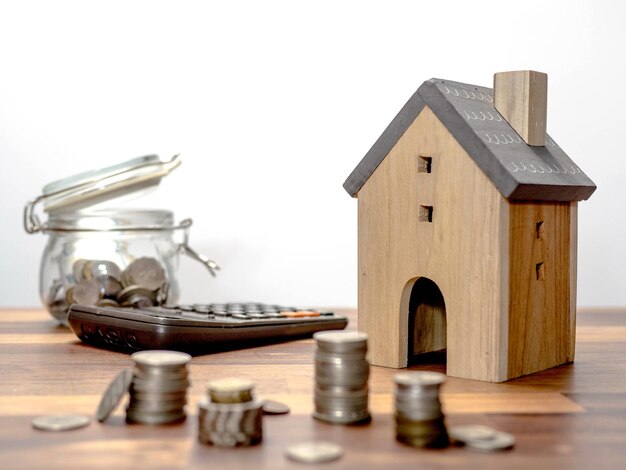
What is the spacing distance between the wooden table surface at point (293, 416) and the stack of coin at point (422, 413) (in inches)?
0.5

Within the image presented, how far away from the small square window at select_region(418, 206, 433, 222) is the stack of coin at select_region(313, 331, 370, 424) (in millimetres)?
281

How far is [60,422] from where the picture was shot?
794 mm

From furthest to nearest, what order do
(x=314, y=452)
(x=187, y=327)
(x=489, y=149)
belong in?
(x=187, y=327), (x=489, y=149), (x=314, y=452)

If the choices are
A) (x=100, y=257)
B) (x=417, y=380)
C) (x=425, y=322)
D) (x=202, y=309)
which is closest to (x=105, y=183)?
(x=100, y=257)

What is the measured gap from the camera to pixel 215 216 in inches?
78.0

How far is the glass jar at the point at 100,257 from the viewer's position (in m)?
1.42

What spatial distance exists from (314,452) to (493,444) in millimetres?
154

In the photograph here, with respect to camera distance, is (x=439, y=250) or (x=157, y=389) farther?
(x=439, y=250)

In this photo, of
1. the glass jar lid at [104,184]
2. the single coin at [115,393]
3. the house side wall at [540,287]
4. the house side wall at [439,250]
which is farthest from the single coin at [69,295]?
the house side wall at [540,287]

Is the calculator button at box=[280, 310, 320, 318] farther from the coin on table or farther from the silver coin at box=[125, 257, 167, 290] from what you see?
the coin on table

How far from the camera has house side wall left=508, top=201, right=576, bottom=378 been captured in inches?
40.0

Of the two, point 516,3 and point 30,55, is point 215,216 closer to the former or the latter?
point 30,55

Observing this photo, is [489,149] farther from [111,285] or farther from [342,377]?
[111,285]

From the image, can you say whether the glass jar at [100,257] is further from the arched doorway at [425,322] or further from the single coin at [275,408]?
the single coin at [275,408]
